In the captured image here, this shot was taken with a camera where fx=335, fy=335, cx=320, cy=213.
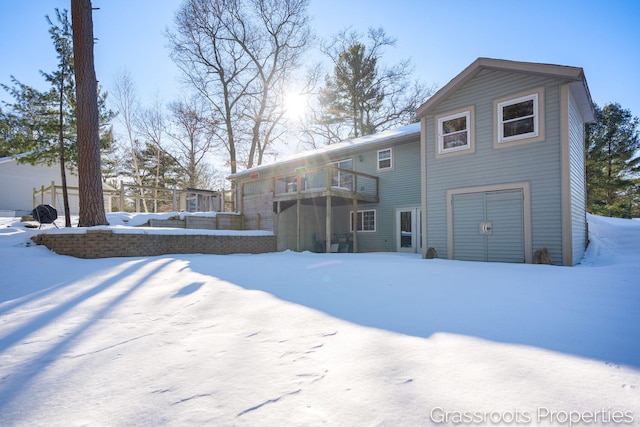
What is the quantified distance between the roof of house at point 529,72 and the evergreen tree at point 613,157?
1772cm

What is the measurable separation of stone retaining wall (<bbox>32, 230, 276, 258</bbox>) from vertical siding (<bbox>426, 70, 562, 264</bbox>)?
690 cm

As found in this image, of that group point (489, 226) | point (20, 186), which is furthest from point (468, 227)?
point (20, 186)

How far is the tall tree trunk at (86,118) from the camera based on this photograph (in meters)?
9.62

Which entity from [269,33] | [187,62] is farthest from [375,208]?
[187,62]

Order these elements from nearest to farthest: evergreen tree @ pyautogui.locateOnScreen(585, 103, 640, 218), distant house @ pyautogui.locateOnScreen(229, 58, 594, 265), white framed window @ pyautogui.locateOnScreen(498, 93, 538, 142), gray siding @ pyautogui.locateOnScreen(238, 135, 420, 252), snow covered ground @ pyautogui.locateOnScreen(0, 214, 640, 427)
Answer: snow covered ground @ pyautogui.locateOnScreen(0, 214, 640, 427) < distant house @ pyautogui.locateOnScreen(229, 58, 594, 265) < white framed window @ pyautogui.locateOnScreen(498, 93, 538, 142) < gray siding @ pyautogui.locateOnScreen(238, 135, 420, 252) < evergreen tree @ pyautogui.locateOnScreen(585, 103, 640, 218)

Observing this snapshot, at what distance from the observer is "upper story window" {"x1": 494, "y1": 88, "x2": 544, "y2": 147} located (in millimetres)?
8438

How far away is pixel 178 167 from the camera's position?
30.2 meters

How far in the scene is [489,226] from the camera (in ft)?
29.5

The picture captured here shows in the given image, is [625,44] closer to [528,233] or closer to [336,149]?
[528,233]

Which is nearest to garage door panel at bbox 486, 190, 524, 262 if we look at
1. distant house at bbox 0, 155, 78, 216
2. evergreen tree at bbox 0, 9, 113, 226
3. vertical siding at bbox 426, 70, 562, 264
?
vertical siding at bbox 426, 70, 562, 264

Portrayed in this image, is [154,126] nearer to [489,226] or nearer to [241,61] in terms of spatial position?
[241,61]

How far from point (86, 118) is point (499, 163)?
38.4 feet

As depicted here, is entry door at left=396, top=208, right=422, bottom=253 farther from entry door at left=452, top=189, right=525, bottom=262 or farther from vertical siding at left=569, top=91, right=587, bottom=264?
vertical siding at left=569, top=91, right=587, bottom=264

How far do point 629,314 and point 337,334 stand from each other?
329 centimetres
